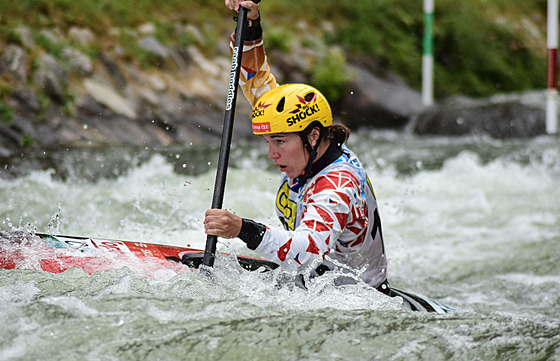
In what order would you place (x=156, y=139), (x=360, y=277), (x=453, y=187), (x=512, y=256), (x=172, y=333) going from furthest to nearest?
(x=156, y=139) → (x=453, y=187) → (x=512, y=256) → (x=360, y=277) → (x=172, y=333)

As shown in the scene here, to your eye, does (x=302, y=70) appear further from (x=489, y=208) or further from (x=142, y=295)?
(x=142, y=295)

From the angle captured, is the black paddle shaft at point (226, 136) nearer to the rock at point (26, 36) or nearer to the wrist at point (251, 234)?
the wrist at point (251, 234)

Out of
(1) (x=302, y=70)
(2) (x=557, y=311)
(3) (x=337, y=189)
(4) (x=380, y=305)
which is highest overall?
(1) (x=302, y=70)

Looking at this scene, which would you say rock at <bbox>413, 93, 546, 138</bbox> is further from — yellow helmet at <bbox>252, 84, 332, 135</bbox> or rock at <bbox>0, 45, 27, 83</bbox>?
yellow helmet at <bbox>252, 84, 332, 135</bbox>

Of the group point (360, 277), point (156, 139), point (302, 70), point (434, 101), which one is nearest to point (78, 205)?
point (156, 139)

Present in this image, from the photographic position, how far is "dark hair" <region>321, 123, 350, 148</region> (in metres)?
3.16

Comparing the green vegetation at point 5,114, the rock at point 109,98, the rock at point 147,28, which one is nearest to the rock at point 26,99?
the green vegetation at point 5,114

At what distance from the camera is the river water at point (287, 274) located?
2.49 meters

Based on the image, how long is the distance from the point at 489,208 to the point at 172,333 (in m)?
6.16

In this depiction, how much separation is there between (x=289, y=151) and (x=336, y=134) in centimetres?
27

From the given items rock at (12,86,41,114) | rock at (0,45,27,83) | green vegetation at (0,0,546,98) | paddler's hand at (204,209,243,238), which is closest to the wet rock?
green vegetation at (0,0,546,98)

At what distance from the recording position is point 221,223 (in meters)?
2.77

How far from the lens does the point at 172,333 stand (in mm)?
2480

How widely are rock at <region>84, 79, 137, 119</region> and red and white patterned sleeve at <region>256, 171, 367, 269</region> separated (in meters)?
7.54
